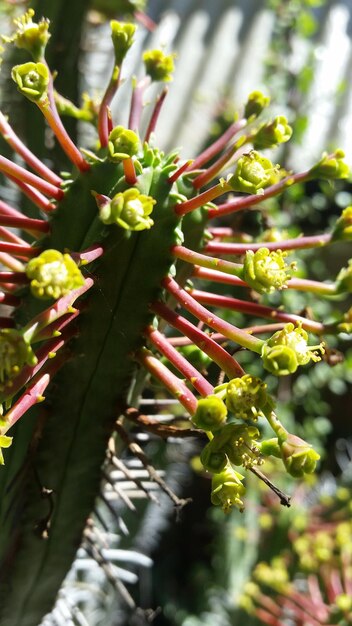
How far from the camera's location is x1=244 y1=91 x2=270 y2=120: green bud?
809mm

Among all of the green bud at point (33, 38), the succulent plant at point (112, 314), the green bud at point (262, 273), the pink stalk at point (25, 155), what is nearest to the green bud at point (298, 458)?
the succulent plant at point (112, 314)

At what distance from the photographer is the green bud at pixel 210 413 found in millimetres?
537

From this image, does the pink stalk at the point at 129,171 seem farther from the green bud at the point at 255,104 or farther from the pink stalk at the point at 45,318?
the green bud at the point at 255,104

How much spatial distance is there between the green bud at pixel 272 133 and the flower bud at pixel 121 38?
6.6 inches

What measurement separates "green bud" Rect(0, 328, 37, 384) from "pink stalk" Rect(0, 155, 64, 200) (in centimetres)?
19

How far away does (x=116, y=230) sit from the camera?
0.63 meters

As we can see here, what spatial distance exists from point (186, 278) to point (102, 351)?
0.11 metres

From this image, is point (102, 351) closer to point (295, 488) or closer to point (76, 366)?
point (76, 366)

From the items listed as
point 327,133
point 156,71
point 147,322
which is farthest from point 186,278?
point 327,133

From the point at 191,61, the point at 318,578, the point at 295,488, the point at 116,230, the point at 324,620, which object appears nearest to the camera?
the point at 116,230

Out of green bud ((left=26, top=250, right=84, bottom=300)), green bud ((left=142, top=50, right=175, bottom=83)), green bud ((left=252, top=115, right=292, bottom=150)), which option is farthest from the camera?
green bud ((left=142, top=50, right=175, bottom=83))

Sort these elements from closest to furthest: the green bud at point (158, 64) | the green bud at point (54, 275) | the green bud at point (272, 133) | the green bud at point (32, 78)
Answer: the green bud at point (54, 275)
the green bud at point (32, 78)
the green bud at point (272, 133)
the green bud at point (158, 64)

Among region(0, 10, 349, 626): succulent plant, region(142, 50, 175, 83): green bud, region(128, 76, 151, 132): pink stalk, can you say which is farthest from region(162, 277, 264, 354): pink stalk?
region(142, 50, 175, 83): green bud

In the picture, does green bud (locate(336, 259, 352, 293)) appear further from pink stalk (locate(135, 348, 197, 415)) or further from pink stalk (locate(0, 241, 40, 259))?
pink stalk (locate(0, 241, 40, 259))
